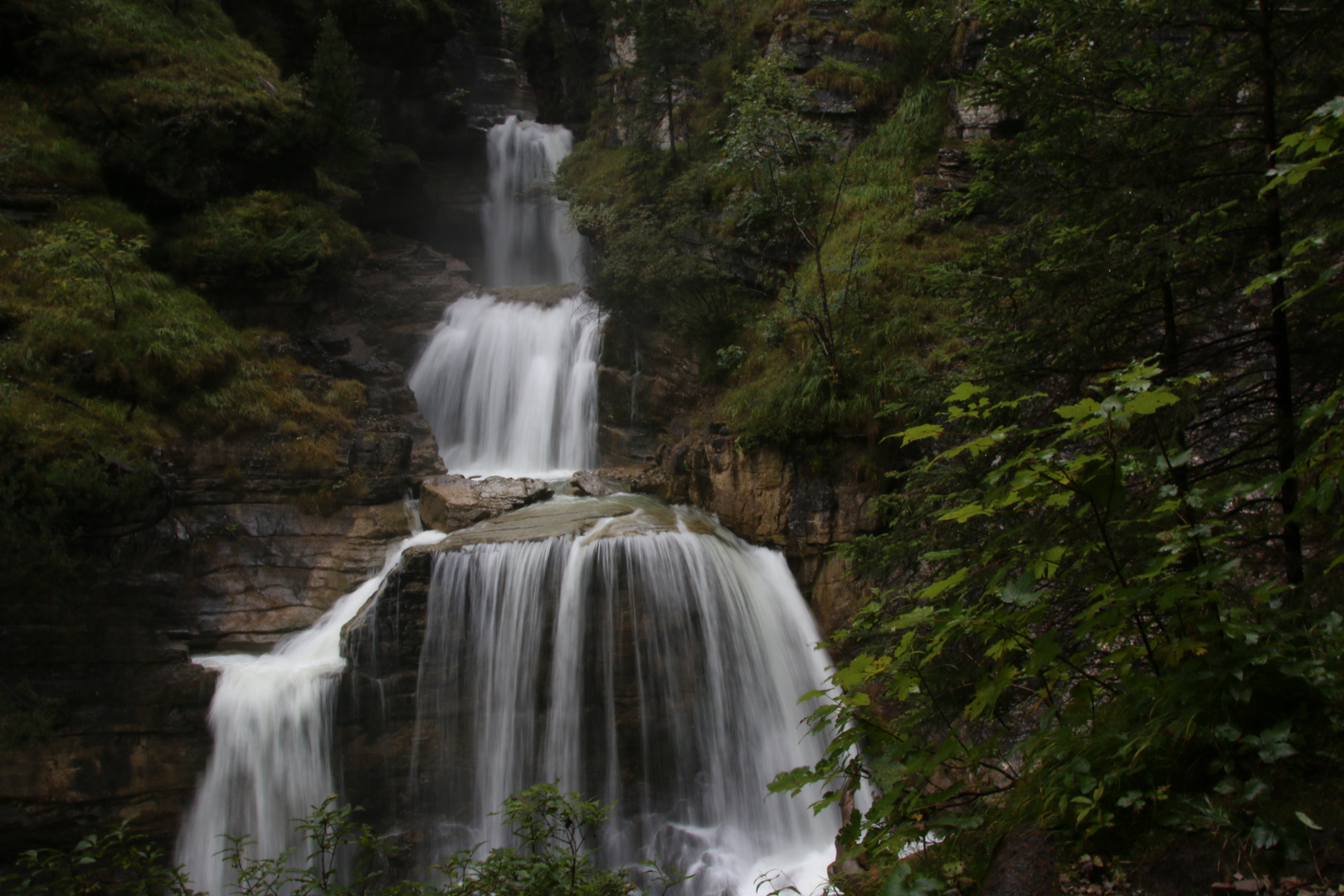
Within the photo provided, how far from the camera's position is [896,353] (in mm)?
10242

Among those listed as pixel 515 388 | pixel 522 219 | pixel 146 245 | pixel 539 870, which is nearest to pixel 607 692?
pixel 539 870

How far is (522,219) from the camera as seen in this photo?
23.7 m

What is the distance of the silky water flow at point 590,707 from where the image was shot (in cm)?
870

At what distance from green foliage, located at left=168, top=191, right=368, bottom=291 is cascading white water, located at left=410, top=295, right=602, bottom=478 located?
127 inches

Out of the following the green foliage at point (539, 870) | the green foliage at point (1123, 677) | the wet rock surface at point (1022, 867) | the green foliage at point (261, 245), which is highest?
the green foliage at point (261, 245)

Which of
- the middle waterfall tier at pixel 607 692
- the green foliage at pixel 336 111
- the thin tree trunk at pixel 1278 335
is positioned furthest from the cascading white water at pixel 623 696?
the green foliage at pixel 336 111

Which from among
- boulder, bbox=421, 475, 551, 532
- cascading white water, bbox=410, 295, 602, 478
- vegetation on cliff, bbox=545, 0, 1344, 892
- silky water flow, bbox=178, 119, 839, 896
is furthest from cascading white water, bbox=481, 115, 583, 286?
vegetation on cliff, bbox=545, 0, 1344, 892

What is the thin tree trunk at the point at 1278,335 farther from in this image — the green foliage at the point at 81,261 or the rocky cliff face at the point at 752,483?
the green foliage at the point at 81,261

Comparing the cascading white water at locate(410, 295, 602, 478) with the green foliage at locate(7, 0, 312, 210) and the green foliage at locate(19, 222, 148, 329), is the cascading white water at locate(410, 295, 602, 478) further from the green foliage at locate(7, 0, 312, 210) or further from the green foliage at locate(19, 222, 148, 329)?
the green foliage at locate(19, 222, 148, 329)

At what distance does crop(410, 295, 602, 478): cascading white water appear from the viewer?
15.5m

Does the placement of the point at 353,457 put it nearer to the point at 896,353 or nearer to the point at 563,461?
the point at 563,461

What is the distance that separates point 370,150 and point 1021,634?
749 inches

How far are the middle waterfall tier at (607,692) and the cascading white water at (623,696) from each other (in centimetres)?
2

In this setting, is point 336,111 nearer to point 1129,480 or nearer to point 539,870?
point 539,870
